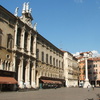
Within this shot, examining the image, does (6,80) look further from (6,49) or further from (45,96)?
(45,96)

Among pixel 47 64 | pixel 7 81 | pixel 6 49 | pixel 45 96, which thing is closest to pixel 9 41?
pixel 6 49

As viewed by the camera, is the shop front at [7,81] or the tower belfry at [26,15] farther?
the tower belfry at [26,15]

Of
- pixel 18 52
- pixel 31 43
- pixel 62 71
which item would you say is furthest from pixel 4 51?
pixel 62 71

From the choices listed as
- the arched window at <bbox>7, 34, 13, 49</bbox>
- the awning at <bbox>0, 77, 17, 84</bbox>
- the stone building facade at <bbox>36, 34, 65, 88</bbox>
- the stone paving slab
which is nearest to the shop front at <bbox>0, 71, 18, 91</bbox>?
the awning at <bbox>0, 77, 17, 84</bbox>

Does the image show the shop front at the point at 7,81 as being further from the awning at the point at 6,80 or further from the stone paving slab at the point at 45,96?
the stone paving slab at the point at 45,96

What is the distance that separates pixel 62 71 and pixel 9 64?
39.2m

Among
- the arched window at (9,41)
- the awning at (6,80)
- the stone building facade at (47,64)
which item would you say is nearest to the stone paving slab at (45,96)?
the awning at (6,80)

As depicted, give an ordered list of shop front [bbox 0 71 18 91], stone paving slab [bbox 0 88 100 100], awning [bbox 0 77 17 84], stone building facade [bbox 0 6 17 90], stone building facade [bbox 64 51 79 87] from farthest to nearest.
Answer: stone building facade [bbox 64 51 79 87] → stone building facade [bbox 0 6 17 90] → shop front [bbox 0 71 18 91] → awning [bbox 0 77 17 84] → stone paving slab [bbox 0 88 100 100]

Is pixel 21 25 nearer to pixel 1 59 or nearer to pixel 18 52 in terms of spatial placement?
pixel 18 52

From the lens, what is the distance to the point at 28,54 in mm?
45688

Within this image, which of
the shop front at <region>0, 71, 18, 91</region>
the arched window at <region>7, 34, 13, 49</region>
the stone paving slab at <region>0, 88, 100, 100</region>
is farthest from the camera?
the arched window at <region>7, 34, 13, 49</region>

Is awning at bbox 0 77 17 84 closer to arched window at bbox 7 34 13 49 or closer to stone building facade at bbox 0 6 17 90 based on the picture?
stone building facade at bbox 0 6 17 90

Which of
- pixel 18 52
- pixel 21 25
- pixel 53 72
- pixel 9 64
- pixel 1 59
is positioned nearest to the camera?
pixel 1 59

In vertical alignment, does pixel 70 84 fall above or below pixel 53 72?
below
